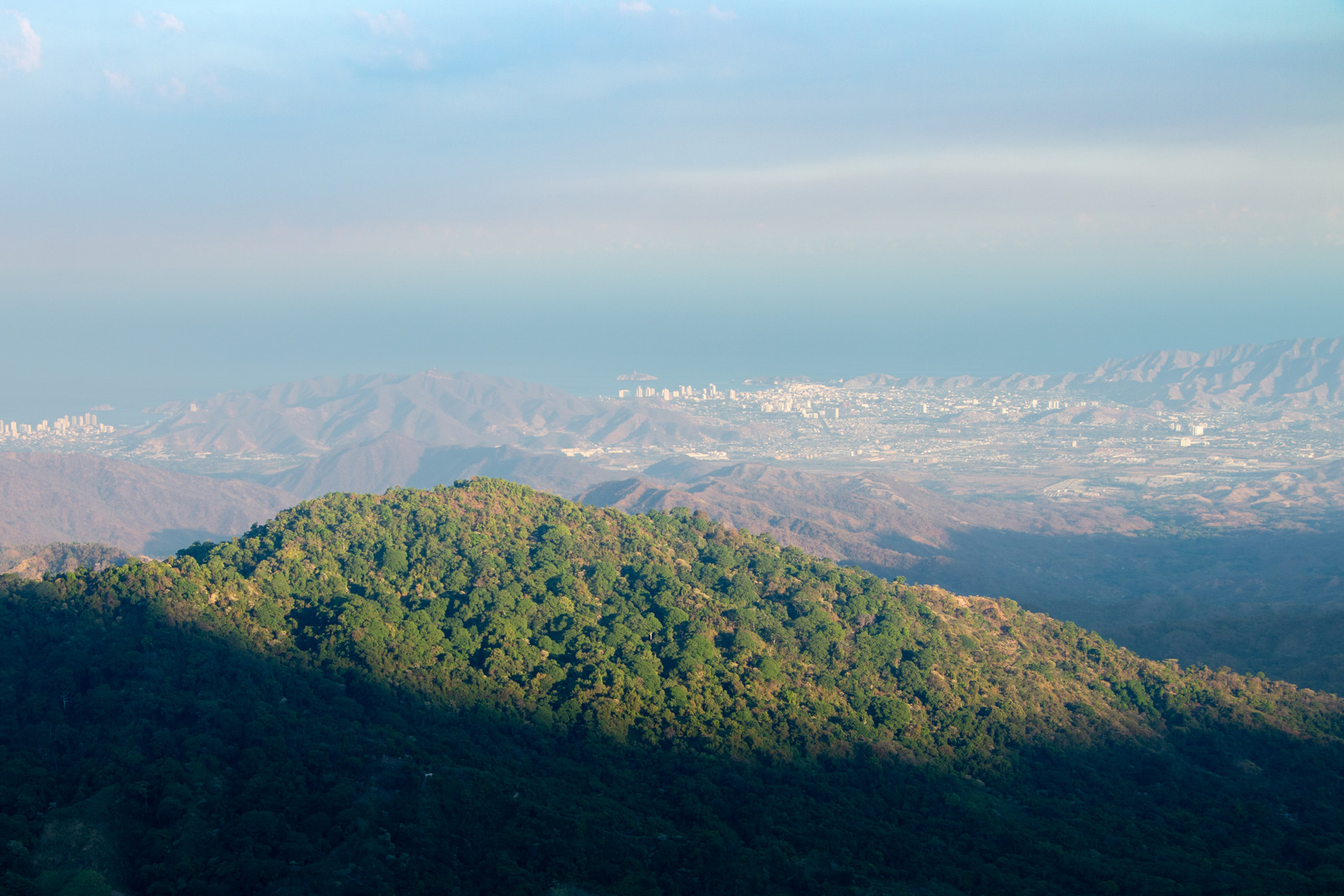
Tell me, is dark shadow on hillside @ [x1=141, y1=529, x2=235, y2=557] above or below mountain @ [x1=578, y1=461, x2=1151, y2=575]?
below

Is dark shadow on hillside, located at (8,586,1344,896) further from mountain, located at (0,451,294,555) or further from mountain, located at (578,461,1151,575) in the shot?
mountain, located at (0,451,294,555)


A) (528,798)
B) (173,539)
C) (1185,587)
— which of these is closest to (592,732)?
(528,798)

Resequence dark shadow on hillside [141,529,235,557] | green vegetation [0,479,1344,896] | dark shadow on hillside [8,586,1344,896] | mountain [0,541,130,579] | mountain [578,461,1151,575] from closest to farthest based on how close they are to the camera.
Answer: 1. dark shadow on hillside [8,586,1344,896]
2. green vegetation [0,479,1344,896]
3. mountain [0,541,130,579]
4. mountain [578,461,1151,575]
5. dark shadow on hillside [141,529,235,557]

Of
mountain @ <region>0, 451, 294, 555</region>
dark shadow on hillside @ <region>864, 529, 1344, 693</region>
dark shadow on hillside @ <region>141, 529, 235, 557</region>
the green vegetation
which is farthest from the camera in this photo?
mountain @ <region>0, 451, 294, 555</region>

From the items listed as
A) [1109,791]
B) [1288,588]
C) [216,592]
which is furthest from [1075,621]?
[216,592]

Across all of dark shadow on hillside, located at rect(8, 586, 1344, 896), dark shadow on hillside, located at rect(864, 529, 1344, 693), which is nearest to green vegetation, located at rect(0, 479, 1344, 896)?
dark shadow on hillside, located at rect(8, 586, 1344, 896)

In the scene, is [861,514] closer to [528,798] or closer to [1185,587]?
[1185,587]

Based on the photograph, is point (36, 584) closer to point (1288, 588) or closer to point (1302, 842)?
point (1302, 842)
